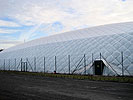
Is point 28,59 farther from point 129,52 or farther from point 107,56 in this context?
point 129,52

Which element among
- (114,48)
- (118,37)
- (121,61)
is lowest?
(121,61)

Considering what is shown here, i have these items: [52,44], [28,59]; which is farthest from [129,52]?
[28,59]

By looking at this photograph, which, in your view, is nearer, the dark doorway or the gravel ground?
the gravel ground

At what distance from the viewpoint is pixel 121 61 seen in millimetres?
27109

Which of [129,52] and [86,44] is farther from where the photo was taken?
[86,44]

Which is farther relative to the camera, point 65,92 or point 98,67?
point 98,67

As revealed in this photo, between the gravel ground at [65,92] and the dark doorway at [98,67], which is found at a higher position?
the dark doorway at [98,67]

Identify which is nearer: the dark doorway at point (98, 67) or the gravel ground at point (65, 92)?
the gravel ground at point (65, 92)

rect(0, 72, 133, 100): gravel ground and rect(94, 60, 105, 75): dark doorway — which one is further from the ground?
rect(94, 60, 105, 75): dark doorway

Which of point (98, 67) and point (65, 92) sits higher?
point (98, 67)

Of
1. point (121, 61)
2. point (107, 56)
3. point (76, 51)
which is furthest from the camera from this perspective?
point (76, 51)

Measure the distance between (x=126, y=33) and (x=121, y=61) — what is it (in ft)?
22.6

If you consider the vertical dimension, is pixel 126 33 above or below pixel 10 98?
above

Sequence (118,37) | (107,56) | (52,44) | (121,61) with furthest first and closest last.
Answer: (52,44) → (118,37) → (107,56) → (121,61)
